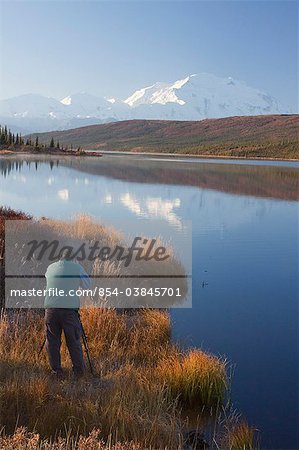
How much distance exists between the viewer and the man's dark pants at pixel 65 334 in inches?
310

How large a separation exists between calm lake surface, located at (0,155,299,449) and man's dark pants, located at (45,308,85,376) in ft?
9.12

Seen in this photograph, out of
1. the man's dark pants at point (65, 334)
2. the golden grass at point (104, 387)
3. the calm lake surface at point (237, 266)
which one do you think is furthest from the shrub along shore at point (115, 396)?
the calm lake surface at point (237, 266)

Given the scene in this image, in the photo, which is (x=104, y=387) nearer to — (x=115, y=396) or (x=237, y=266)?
(x=115, y=396)

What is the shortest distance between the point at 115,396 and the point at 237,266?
497 inches

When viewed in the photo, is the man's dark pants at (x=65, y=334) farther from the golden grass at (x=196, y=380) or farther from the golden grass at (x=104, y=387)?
the golden grass at (x=196, y=380)

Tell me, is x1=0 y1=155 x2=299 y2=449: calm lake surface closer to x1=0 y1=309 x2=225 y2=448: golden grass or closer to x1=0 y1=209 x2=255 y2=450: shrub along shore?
x1=0 y1=209 x2=255 y2=450: shrub along shore

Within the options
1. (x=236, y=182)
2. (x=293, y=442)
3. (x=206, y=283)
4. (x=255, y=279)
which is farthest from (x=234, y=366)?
(x=236, y=182)

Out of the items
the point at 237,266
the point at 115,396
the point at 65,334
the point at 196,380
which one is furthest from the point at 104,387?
the point at 237,266

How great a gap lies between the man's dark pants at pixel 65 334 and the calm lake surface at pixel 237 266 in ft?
9.12

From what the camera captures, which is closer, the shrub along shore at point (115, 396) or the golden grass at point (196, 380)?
the shrub along shore at point (115, 396)

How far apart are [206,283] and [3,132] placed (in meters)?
123

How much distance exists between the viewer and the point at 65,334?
7.95 m

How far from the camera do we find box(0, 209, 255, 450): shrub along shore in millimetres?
6309

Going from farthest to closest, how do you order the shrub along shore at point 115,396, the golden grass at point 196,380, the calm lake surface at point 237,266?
the calm lake surface at point 237,266 → the golden grass at point 196,380 → the shrub along shore at point 115,396
